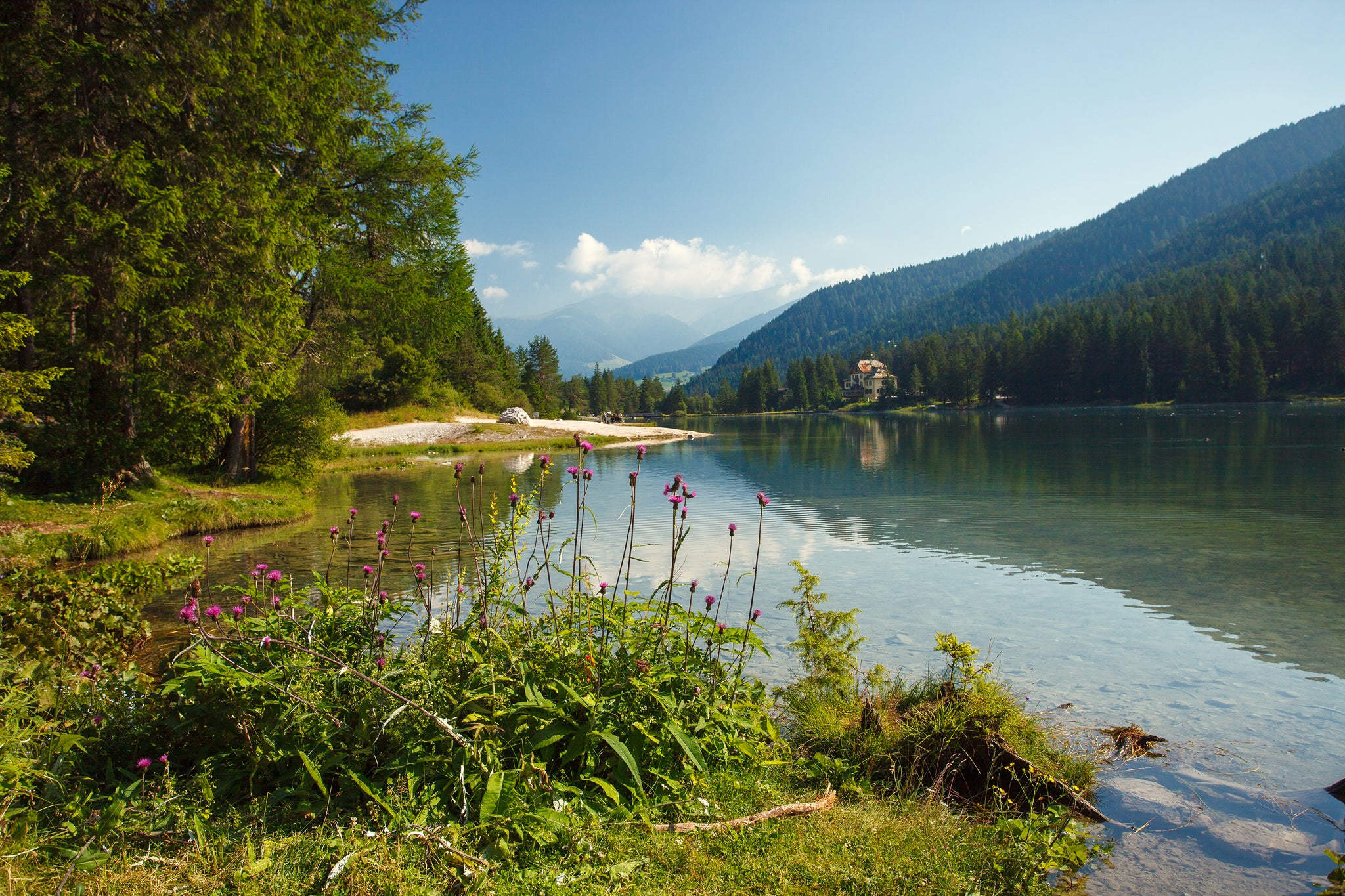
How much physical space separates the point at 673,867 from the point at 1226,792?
3916mm

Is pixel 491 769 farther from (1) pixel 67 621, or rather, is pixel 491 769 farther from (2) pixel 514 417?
(2) pixel 514 417

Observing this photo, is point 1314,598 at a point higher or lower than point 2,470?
lower

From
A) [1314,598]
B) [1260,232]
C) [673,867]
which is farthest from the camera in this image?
[1260,232]

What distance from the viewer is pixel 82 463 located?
44.5ft

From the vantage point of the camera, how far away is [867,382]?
16450 centimetres

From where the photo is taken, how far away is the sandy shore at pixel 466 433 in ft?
135

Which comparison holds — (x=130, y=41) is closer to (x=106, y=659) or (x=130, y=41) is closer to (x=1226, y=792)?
(x=106, y=659)

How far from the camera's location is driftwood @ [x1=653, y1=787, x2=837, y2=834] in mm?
3346

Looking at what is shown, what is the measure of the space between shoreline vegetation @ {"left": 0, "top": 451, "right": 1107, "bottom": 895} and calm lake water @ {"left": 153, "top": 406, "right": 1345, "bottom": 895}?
33.5 inches

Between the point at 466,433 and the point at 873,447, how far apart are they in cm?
2666

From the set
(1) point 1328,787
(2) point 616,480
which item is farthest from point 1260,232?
(1) point 1328,787

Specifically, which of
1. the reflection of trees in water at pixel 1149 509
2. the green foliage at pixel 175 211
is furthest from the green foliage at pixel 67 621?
the reflection of trees in water at pixel 1149 509

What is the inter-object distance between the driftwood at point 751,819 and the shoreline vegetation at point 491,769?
1.1 inches

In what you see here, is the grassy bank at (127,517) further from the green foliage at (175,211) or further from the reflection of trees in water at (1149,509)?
the reflection of trees in water at (1149,509)
